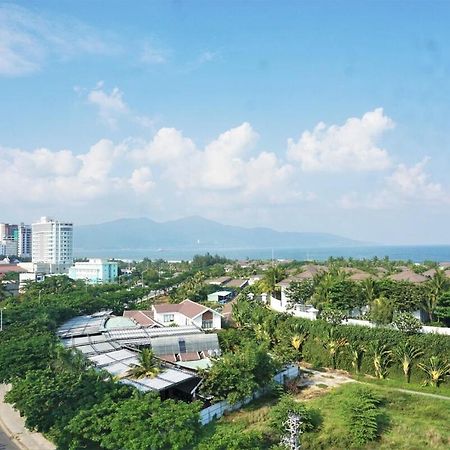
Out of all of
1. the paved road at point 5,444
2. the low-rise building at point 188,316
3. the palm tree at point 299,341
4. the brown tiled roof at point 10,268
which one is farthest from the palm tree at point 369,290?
the brown tiled roof at point 10,268

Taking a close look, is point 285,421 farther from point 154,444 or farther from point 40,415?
point 40,415

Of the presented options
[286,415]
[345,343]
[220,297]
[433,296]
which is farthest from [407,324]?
[220,297]

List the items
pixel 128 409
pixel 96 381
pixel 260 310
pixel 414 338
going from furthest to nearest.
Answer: pixel 260 310 → pixel 414 338 → pixel 96 381 → pixel 128 409

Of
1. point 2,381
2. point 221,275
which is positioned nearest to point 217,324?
point 2,381

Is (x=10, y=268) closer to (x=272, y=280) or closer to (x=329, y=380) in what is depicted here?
(x=272, y=280)

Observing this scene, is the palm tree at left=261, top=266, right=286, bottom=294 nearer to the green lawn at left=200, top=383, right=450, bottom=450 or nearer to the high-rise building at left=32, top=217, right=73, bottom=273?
the green lawn at left=200, top=383, right=450, bottom=450

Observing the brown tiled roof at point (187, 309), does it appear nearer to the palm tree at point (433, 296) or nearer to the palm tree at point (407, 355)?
the palm tree at point (407, 355)
